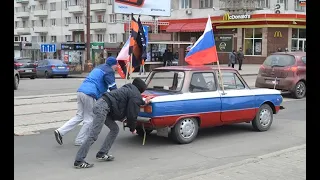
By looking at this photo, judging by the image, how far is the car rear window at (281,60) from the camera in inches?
633

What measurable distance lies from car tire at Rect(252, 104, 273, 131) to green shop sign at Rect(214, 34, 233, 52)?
3566cm

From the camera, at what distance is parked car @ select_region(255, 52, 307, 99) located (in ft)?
52.1

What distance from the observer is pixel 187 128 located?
27.2 ft

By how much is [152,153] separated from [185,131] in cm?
91

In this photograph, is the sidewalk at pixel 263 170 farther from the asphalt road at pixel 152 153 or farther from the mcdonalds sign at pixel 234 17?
the mcdonalds sign at pixel 234 17

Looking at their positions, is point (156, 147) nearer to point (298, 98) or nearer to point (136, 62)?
point (136, 62)

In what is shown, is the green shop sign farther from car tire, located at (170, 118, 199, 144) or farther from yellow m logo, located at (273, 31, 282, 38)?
car tire, located at (170, 118, 199, 144)

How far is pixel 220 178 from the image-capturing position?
5691mm

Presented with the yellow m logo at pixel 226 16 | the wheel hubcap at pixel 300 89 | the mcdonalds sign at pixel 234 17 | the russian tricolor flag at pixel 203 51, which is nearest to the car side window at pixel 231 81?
the russian tricolor flag at pixel 203 51

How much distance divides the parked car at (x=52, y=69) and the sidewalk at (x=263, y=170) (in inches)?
1051

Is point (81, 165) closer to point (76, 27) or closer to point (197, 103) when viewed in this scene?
point (197, 103)

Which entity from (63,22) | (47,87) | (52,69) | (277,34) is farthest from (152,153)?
(63,22)

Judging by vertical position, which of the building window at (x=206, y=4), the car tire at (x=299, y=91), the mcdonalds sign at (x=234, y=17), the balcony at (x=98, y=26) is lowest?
the car tire at (x=299, y=91)
